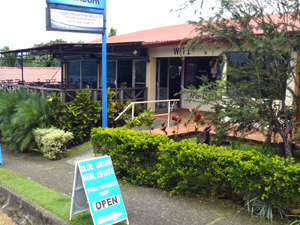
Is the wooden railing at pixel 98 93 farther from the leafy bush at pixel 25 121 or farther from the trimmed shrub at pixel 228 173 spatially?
the trimmed shrub at pixel 228 173

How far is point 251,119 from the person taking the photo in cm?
555

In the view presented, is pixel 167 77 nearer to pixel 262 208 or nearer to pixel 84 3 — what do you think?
pixel 84 3

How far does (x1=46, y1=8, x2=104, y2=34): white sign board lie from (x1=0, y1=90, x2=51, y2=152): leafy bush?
9.12 ft

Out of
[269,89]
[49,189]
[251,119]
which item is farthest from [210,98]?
[49,189]

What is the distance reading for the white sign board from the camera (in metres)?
7.55

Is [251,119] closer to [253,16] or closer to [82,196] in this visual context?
[253,16]

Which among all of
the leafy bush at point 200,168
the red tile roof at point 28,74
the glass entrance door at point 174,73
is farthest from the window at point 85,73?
the red tile roof at point 28,74

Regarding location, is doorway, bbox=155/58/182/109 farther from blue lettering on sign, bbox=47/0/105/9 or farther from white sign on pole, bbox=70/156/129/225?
white sign on pole, bbox=70/156/129/225

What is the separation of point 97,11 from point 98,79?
9185mm

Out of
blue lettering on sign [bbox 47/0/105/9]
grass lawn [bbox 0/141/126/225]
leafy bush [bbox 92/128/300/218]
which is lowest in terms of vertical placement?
grass lawn [bbox 0/141/126/225]

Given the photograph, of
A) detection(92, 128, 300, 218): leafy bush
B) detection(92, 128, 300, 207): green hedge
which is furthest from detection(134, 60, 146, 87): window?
detection(92, 128, 300, 218): leafy bush

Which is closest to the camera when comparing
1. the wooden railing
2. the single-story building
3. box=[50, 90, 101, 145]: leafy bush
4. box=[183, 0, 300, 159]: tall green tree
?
box=[183, 0, 300, 159]: tall green tree

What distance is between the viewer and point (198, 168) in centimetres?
515

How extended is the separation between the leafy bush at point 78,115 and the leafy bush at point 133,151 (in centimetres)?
295
